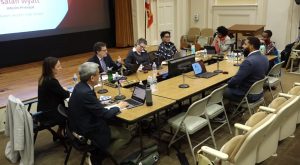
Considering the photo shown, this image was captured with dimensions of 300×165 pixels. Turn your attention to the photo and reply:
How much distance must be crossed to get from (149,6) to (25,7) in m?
3.27

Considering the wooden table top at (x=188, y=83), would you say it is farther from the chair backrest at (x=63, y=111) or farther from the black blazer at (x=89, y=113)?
the chair backrest at (x=63, y=111)

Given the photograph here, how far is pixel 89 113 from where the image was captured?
285 cm

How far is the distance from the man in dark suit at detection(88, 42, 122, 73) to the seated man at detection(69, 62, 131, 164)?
1652 mm

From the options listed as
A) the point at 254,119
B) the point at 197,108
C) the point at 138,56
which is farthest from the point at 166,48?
the point at 254,119

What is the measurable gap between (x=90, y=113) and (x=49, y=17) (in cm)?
519

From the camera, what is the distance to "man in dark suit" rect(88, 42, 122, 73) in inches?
178

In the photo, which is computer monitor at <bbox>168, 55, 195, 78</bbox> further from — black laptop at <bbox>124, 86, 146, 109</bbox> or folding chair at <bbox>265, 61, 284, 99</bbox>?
folding chair at <bbox>265, 61, 284, 99</bbox>

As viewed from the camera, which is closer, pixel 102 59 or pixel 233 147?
pixel 233 147

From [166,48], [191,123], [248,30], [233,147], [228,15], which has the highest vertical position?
[228,15]

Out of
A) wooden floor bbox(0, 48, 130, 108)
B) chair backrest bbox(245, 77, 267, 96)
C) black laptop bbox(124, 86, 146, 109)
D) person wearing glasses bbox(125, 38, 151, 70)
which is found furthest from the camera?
wooden floor bbox(0, 48, 130, 108)

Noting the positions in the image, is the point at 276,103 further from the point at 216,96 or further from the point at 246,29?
the point at 246,29

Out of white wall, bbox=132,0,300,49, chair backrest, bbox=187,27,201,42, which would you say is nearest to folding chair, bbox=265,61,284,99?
white wall, bbox=132,0,300,49

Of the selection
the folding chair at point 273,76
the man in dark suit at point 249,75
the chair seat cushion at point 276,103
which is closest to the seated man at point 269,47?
the folding chair at point 273,76

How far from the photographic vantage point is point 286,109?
8.18 feet
